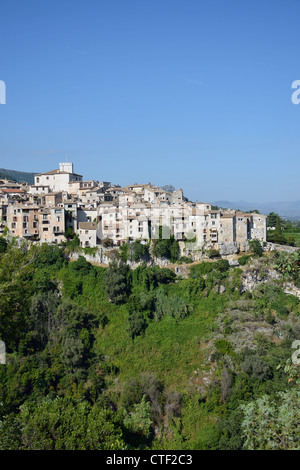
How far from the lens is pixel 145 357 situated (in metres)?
28.2

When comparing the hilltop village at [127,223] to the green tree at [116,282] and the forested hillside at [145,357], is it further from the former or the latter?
the green tree at [116,282]

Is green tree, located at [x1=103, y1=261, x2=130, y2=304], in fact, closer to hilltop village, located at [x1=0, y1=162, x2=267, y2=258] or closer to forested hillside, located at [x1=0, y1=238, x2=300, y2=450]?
forested hillside, located at [x1=0, y1=238, x2=300, y2=450]

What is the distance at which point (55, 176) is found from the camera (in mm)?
49219

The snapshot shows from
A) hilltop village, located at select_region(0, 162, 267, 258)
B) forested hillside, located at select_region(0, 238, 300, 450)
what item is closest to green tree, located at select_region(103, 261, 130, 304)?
forested hillside, located at select_region(0, 238, 300, 450)

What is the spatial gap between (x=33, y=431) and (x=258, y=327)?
55.6 feet

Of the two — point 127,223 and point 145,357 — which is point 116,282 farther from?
point 145,357

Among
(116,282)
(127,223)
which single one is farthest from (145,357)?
(127,223)

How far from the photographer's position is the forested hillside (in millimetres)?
18141

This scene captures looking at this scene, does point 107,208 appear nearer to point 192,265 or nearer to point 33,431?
point 192,265

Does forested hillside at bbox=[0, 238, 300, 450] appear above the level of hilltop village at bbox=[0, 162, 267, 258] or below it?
below

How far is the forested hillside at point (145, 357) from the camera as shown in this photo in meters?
18.1

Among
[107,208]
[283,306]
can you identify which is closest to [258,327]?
[283,306]

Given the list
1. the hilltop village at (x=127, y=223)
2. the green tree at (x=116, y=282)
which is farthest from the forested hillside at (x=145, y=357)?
the hilltop village at (x=127, y=223)

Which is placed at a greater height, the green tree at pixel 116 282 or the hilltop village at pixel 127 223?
the hilltop village at pixel 127 223
